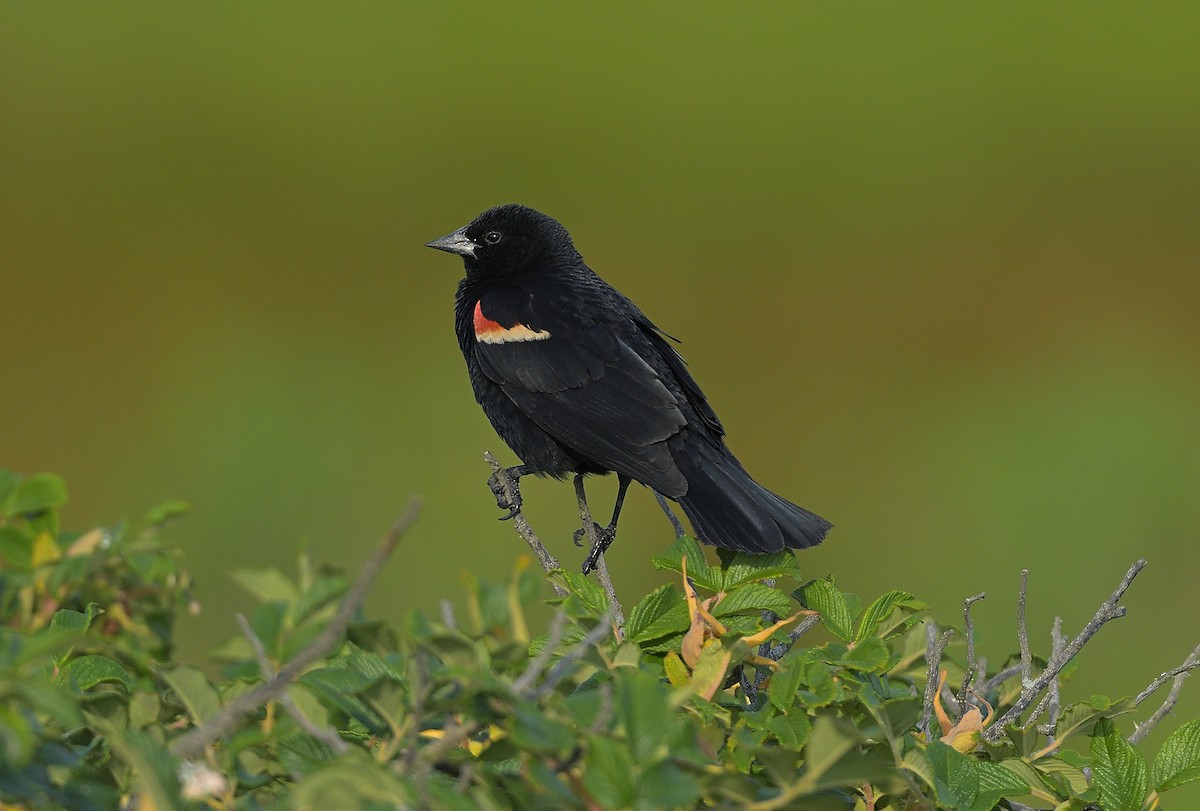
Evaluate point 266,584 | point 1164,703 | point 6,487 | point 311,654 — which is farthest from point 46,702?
point 1164,703

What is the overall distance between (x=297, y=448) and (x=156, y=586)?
12.4ft

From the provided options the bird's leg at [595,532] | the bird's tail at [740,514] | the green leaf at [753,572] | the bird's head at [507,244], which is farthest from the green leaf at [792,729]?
the bird's head at [507,244]

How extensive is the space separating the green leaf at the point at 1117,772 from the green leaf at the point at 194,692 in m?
0.68

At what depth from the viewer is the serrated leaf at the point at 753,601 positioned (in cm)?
112

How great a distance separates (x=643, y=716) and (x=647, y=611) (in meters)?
0.37

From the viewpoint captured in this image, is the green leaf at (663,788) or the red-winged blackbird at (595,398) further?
the red-winged blackbird at (595,398)

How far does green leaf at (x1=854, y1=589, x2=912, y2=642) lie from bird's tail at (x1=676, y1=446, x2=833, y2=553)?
0.94 metres

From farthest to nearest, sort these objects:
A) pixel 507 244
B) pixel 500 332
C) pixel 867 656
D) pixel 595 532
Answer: pixel 507 244
pixel 500 332
pixel 595 532
pixel 867 656

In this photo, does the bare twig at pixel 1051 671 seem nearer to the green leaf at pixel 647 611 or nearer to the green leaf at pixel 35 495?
the green leaf at pixel 647 611

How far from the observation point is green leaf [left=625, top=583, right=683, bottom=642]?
3.57 ft

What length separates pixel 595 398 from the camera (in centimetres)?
271

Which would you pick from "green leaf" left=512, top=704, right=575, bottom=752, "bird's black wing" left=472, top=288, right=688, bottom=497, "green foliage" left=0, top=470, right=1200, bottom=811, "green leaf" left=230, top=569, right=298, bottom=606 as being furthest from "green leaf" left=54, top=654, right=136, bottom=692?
"bird's black wing" left=472, top=288, right=688, bottom=497

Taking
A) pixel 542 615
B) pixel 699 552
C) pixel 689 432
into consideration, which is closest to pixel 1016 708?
pixel 699 552

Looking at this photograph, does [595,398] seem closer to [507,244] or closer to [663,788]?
[507,244]
